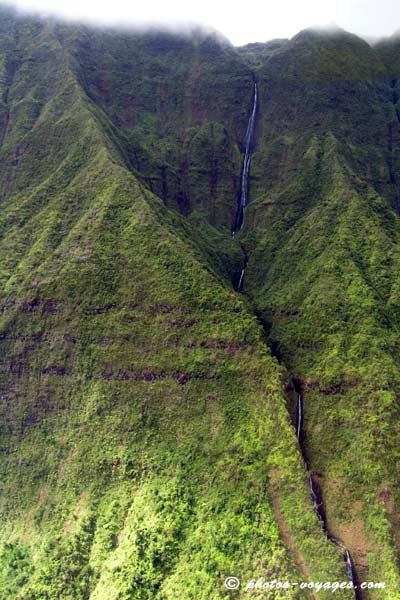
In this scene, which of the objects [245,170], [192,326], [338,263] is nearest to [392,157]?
[245,170]

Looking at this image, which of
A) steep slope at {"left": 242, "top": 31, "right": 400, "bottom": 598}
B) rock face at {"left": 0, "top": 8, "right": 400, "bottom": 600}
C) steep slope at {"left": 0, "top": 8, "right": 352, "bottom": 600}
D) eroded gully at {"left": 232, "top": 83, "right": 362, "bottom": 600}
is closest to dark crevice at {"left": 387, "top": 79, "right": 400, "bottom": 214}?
steep slope at {"left": 242, "top": 31, "right": 400, "bottom": 598}

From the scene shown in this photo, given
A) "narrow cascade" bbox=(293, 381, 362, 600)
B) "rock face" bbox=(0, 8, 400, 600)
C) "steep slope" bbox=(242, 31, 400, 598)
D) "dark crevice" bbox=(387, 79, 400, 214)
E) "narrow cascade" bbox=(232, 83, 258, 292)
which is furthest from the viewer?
"narrow cascade" bbox=(232, 83, 258, 292)

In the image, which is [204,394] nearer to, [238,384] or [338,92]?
[238,384]

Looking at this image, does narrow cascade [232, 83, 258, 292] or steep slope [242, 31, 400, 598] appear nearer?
steep slope [242, 31, 400, 598]

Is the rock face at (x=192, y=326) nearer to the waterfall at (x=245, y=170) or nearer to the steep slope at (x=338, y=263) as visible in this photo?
the steep slope at (x=338, y=263)

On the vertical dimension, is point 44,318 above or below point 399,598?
above

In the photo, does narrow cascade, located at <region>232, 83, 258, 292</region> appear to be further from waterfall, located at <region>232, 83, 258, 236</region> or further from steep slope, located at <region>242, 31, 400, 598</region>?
steep slope, located at <region>242, 31, 400, 598</region>

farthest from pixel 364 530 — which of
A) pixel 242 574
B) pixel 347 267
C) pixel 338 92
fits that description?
pixel 338 92
